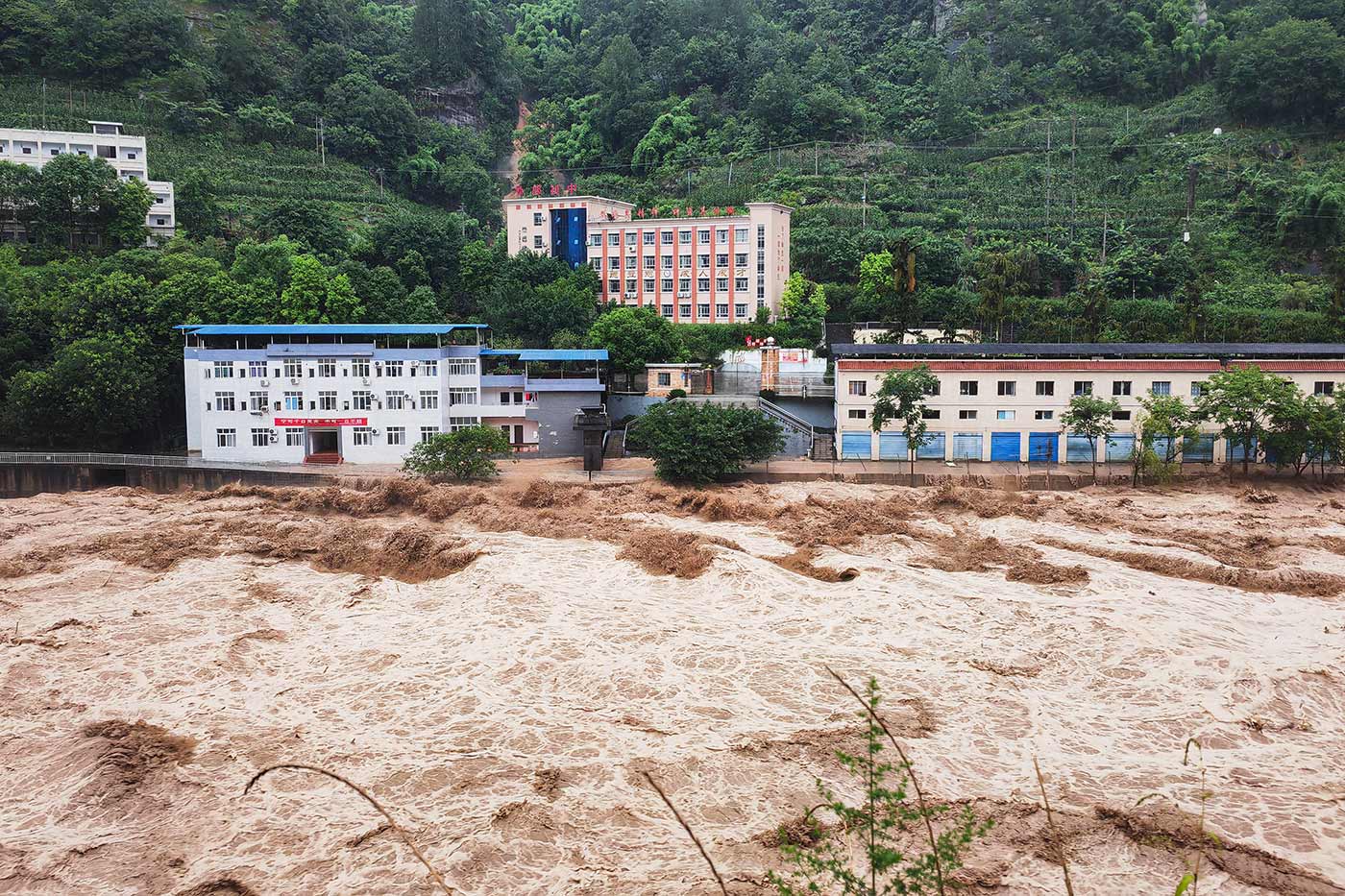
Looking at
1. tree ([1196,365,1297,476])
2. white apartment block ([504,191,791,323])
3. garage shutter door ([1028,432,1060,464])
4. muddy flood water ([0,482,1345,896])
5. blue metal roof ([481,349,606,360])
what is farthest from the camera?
white apartment block ([504,191,791,323])

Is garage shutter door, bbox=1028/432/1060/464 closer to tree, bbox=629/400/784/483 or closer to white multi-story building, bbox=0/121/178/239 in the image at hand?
tree, bbox=629/400/784/483

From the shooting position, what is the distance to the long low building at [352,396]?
33688mm

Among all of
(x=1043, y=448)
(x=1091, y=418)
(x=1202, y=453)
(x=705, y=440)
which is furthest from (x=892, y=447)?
(x=1202, y=453)

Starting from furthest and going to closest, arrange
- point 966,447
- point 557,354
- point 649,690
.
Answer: point 557,354
point 966,447
point 649,690

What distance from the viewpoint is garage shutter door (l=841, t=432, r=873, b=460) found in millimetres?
31984

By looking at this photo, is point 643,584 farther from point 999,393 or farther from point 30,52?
point 30,52

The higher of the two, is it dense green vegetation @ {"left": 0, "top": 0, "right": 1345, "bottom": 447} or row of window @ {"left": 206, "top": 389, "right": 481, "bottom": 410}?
dense green vegetation @ {"left": 0, "top": 0, "right": 1345, "bottom": 447}

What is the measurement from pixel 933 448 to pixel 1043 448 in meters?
3.55

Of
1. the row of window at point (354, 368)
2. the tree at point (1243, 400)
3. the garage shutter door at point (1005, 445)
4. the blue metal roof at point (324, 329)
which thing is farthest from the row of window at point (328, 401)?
the tree at point (1243, 400)

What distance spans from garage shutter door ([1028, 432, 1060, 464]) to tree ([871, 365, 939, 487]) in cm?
382

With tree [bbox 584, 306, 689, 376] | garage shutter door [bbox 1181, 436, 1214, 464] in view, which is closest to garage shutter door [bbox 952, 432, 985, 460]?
garage shutter door [bbox 1181, 436, 1214, 464]

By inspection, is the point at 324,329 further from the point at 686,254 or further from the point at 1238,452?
the point at 1238,452

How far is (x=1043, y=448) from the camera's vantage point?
3169cm

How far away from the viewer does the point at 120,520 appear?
88.6 ft
